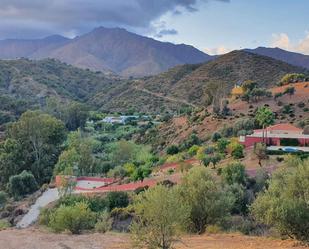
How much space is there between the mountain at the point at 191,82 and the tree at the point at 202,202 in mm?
89075

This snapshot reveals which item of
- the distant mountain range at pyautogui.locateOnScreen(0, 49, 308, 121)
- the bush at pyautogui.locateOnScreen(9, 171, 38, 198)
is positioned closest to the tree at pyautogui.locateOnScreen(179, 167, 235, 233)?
the bush at pyautogui.locateOnScreen(9, 171, 38, 198)

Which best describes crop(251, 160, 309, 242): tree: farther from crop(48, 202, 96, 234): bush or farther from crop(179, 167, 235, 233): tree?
crop(48, 202, 96, 234): bush

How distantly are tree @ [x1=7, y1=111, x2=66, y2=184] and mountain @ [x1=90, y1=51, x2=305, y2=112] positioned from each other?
50184 mm

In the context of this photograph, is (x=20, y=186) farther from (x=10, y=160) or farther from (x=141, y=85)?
(x=141, y=85)

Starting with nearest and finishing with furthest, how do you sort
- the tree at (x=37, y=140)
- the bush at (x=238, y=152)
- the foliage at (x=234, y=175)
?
the foliage at (x=234, y=175)
the bush at (x=238, y=152)
the tree at (x=37, y=140)

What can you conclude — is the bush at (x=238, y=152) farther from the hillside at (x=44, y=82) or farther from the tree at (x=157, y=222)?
the hillside at (x=44, y=82)

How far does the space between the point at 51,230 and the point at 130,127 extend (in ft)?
236

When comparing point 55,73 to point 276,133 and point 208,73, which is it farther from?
point 276,133

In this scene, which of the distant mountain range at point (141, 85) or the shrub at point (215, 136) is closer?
the shrub at point (215, 136)

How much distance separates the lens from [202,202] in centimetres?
2227

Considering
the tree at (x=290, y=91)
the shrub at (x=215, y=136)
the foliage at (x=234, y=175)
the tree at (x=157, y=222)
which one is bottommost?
the foliage at (x=234, y=175)

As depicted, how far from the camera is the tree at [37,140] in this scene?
2457 inches

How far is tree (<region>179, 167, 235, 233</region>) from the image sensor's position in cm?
2214

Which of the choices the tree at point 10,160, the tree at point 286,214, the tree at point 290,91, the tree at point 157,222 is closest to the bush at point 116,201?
the tree at point 286,214
